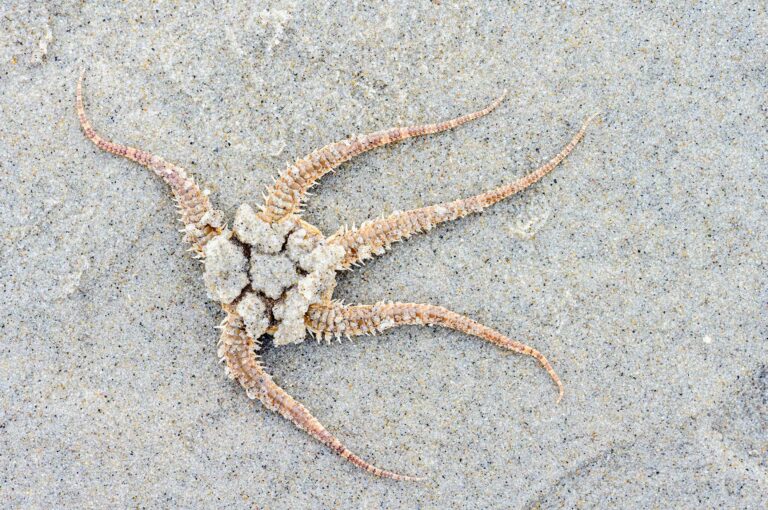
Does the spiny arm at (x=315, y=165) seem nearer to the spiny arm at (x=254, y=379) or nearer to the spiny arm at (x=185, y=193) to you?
the spiny arm at (x=185, y=193)

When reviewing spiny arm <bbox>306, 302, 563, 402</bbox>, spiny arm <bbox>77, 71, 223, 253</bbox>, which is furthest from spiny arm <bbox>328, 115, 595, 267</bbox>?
spiny arm <bbox>77, 71, 223, 253</bbox>

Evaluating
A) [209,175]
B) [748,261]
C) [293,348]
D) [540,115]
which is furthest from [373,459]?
[748,261]

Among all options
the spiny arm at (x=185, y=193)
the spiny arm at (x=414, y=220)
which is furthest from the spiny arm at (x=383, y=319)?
the spiny arm at (x=185, y=193)

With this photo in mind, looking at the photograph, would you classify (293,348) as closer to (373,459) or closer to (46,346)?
(373,459)

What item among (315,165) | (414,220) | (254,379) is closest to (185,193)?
(315,165)

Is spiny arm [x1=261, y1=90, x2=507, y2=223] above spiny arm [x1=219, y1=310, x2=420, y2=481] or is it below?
above

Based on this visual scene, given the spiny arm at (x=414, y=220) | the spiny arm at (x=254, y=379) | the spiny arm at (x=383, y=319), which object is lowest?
the spiny arm at (x=254, y=379)

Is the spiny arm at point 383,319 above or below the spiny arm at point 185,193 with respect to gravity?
below

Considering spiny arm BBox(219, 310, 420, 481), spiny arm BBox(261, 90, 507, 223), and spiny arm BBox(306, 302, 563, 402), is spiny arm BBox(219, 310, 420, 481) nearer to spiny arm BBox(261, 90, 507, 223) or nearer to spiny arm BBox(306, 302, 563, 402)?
spiny arm BBox(306, 302, 563, 402)
